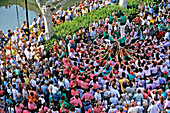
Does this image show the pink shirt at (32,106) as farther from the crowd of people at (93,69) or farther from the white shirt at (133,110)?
the white shirt at (133,110)

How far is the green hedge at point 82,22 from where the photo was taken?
18641mm

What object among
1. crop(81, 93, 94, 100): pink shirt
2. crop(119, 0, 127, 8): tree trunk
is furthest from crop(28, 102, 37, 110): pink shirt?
crop(119, 0, 127, 8): tree trunk

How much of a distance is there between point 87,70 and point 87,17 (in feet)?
18.4

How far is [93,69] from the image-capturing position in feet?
50.4

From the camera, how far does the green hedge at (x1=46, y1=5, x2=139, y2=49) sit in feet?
61.2

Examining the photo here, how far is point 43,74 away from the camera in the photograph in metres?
15.2

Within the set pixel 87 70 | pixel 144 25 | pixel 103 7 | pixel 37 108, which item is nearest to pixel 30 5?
pixel 103 7

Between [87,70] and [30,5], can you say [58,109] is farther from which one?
[30,5]

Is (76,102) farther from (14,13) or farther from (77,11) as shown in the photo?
(14,13)

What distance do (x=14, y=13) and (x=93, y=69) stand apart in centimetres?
1335

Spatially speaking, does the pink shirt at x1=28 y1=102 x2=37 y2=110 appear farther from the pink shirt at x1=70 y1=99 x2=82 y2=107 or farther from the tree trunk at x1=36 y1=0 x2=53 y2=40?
the tree trunk at x1=36 y1=0 x2=53 y2=40

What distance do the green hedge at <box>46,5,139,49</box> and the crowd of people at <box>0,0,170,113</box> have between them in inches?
19.8

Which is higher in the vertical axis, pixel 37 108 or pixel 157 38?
pixel 157 38

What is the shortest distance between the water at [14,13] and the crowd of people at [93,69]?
5907 mm
